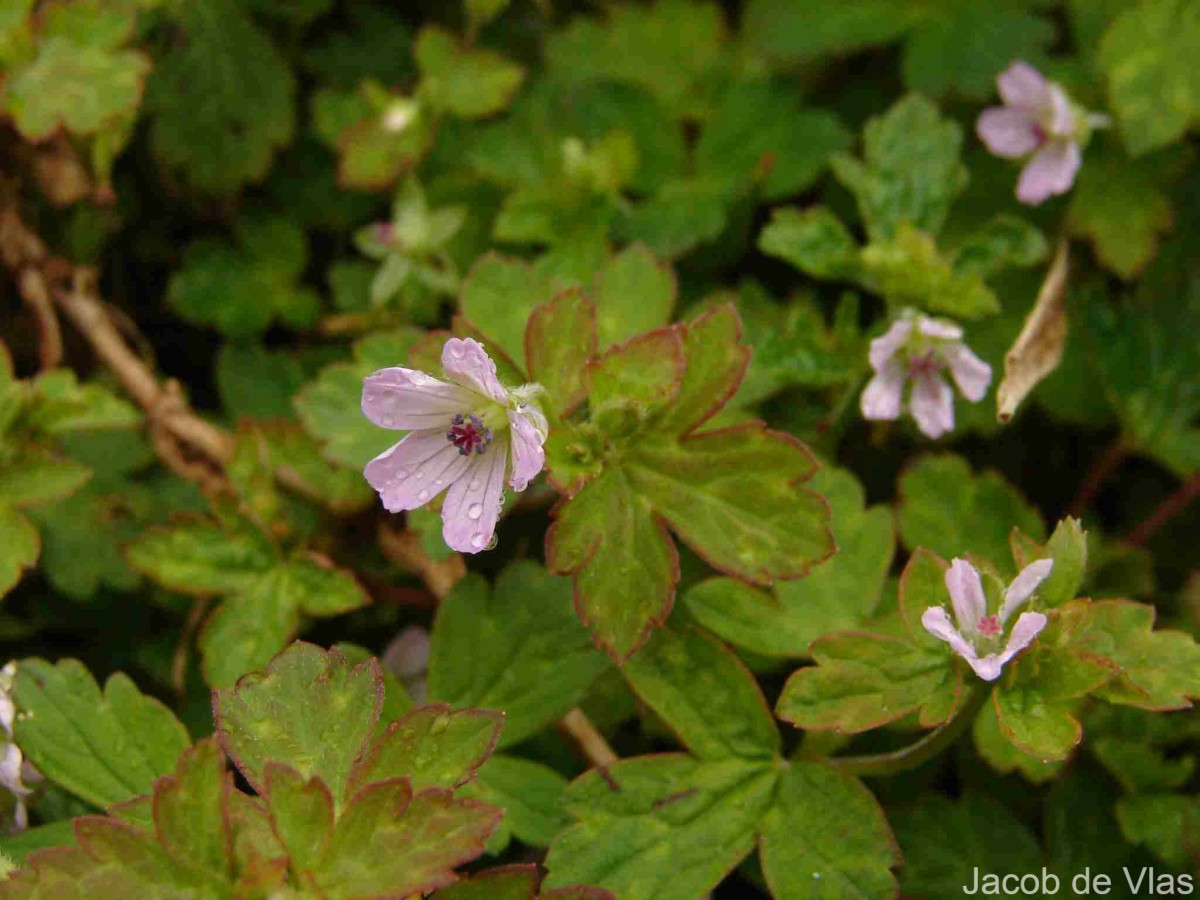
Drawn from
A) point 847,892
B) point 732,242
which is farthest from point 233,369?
point 847,892

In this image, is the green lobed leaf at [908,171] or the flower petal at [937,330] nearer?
the flower petal at [937,330]

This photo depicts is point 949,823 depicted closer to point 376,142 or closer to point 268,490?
point 268,490

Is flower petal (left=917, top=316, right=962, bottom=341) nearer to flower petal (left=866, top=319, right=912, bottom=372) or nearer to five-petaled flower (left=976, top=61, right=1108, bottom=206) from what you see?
flower petal (left=866, top=319, right=912, bottom=372)

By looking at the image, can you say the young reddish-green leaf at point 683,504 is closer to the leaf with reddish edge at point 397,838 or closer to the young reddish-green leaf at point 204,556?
the leaf with reddish edge at point 397,838

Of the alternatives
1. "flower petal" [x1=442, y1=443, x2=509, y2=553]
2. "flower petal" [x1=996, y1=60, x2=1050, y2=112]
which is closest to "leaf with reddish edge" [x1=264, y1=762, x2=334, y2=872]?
"flower petal" [x1=442, y1=443, x2=509, y2=553]

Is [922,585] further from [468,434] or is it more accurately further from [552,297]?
[552,297]

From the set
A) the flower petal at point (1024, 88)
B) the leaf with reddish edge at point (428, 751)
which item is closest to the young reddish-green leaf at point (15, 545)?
the leaf with reddish edge at point (428, 751)
